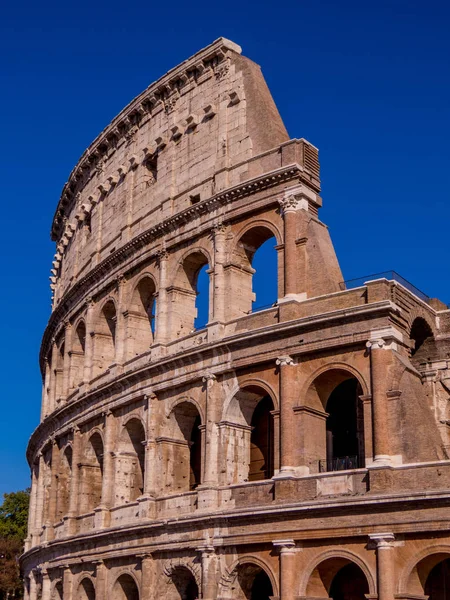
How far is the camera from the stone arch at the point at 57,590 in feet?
103

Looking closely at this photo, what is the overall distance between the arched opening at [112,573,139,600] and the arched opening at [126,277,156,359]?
680 cm

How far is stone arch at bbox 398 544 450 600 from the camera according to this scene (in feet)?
64.2

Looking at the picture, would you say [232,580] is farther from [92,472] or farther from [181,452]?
[92,472]

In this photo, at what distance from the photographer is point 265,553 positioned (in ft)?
72.8

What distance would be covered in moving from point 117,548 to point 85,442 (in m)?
5.25

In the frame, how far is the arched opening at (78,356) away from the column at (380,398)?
50.5 feet

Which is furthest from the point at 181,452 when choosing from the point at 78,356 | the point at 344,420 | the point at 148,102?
the point at 148,102

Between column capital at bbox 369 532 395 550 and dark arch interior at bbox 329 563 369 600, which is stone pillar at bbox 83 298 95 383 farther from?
column capital at bbox 369 532 395 550

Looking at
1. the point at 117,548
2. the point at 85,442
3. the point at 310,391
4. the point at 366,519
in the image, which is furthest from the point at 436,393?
the point at 85,442

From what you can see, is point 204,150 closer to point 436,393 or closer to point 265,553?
point 436,393

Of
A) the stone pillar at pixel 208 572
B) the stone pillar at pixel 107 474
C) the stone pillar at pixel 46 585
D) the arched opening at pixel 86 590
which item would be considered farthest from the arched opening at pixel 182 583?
the stone pillar at pixel 46 585

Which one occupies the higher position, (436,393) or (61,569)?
(436,393)

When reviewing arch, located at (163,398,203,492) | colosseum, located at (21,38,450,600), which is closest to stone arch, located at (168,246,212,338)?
colosseum, located at (21,38,450,600)

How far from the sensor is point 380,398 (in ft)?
69.3
